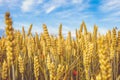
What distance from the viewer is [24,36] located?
5777 mm

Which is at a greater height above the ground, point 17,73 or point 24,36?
point 24,36

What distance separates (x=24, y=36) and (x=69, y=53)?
4.67ft

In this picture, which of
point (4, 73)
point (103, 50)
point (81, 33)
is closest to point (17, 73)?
point (4, 73)

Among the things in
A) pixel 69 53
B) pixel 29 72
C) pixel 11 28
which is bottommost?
pixel 29 72

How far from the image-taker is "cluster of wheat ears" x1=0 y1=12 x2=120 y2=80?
7.94 ft

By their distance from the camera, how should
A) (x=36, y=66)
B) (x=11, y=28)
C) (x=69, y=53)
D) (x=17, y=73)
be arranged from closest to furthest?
(x=11, y=28) < (x=36, y=66) < (x=17, y=73) < (x=69, y=53)

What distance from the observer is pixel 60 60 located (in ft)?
13.8

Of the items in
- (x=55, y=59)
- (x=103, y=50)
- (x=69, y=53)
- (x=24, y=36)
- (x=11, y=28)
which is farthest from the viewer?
(x=24, y=36)

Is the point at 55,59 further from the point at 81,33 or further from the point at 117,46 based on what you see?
the point at 81,33

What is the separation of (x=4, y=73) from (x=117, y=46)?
6.02ft

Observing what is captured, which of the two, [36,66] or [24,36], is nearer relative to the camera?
[36,66]

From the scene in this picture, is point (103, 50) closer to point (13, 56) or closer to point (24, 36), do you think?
point (13, 56)

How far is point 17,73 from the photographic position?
4.28 m

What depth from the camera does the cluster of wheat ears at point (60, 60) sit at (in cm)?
242
